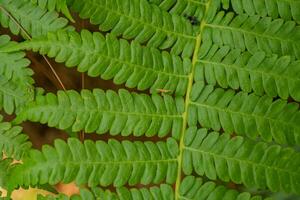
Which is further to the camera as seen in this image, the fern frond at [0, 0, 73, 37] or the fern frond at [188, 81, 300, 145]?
the fern frond at [0, 0, 73, 37]

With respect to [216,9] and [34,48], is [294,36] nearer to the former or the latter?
[216,9]

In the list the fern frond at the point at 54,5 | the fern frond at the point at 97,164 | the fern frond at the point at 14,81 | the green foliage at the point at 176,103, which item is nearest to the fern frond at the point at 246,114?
the green foliage at the point at 176,103

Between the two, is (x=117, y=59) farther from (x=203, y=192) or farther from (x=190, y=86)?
(x=203, y=192)

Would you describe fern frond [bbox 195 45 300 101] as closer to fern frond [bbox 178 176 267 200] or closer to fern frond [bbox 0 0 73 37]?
fern frond [bbox 178 176 267 200]

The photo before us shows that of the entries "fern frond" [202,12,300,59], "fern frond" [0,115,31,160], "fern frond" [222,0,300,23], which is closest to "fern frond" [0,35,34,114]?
"fern frond" [0,115,31,160]

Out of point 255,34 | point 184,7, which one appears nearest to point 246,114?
point 255,34

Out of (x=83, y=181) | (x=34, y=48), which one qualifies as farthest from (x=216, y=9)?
(x=83, y=181)
